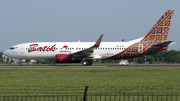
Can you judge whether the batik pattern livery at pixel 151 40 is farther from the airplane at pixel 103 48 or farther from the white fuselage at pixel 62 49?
the white fuselage at pixel 62 49

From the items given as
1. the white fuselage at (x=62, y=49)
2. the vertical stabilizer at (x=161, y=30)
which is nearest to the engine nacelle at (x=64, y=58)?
the white fuselage at (x=62, y=49)

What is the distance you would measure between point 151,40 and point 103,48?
7720mm

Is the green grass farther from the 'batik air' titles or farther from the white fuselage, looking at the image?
the 'batik air' titles

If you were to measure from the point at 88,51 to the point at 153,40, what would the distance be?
34.5 feet

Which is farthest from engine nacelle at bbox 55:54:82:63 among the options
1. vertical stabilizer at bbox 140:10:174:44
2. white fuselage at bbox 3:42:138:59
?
vertical stabilizer at bbox 140:10:174:44

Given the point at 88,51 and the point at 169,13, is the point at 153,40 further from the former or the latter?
the point at 88,51

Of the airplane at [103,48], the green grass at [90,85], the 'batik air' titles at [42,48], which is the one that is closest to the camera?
the green grass at [90,85]

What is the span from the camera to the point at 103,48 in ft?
131

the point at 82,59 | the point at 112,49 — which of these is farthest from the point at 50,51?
the point at 112,49

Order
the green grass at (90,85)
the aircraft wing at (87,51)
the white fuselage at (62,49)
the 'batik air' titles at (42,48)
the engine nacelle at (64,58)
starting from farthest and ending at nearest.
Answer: the 'batik air' titles at (42,48), the white fuselage at (62,49), the engine nacelle at (64,58), the aircraft wing at (87,51), the green grass at (90,85)

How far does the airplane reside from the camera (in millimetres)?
39031

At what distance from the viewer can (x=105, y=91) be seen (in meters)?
12.7

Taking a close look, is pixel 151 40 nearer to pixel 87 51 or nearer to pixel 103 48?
pixel 103 48

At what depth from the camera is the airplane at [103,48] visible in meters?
39.0
